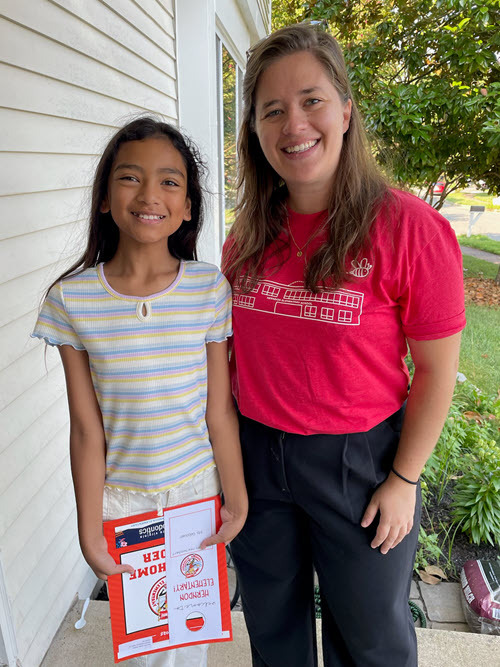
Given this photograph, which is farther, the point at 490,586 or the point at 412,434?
the point at 490,586

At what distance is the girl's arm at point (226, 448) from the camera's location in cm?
129

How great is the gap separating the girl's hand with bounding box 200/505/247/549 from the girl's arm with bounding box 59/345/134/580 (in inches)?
8.0

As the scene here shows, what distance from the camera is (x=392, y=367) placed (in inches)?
49.3

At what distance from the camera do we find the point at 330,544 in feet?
4.19

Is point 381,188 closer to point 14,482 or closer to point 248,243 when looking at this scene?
point 248,243

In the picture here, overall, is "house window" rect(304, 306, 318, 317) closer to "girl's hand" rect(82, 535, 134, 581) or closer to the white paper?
the white paper

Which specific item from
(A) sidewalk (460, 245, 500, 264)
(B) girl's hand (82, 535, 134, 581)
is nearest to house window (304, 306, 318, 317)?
(B) girl's hand (82, 535, 134, 581)

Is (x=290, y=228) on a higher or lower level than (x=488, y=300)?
higher

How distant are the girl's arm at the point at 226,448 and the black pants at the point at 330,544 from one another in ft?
0.15

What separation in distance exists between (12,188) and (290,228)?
0.85 metres

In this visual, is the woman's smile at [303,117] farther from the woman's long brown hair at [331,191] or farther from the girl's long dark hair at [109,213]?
the girl's long dark hair at [109,213]

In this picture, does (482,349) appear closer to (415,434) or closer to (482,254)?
(415,434)

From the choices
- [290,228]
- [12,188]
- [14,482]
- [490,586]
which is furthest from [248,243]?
[490,586]

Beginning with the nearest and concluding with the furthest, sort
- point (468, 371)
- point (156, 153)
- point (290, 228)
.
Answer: point (156, 153)
point (290, 228)
point (468, 371)
